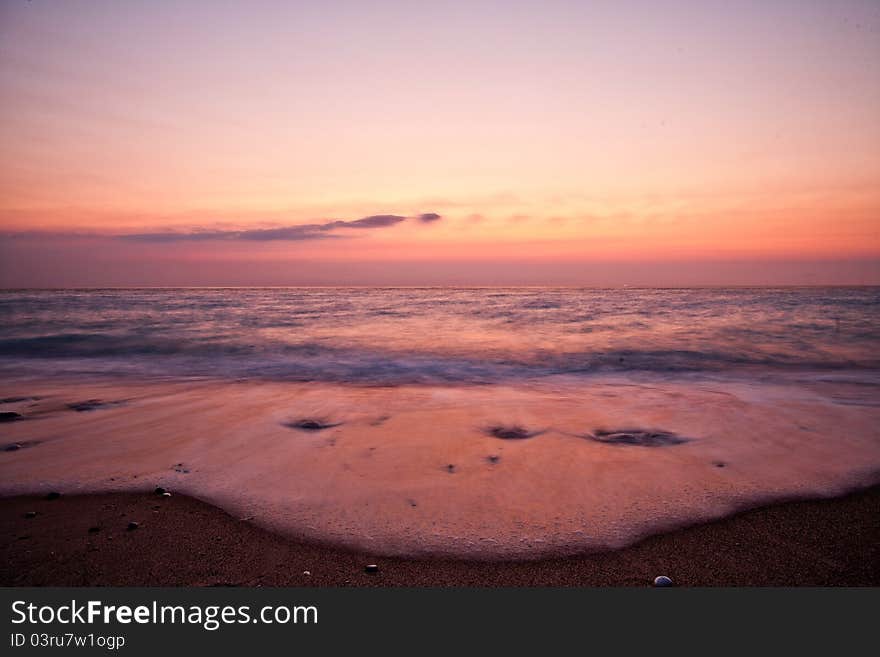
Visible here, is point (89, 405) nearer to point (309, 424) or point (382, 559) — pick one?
point (309, 424)

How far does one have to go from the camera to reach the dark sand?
2.64 metres

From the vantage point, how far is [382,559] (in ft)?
9.29

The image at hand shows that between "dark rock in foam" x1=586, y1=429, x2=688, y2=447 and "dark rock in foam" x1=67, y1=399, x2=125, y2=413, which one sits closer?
"dark rock in foam" x1=586, y1=429, x2=688, y2=447

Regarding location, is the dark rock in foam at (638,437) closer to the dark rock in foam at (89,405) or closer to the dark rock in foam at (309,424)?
→ the dark rock in foam at (309,424)

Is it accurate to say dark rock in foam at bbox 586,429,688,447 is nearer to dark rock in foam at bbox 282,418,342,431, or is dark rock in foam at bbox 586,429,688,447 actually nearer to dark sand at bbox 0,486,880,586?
dark sand at bbox 0,486,880,586

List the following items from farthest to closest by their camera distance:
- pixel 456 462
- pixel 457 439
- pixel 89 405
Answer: pixel 89 405, pixel 457 439, pixel 456 462

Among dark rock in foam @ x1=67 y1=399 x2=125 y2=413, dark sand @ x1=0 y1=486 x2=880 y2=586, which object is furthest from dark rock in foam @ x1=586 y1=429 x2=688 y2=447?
dark rock in foam @ x1=67 y1=399 x2=125 y2=413

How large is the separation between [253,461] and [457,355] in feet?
27.1

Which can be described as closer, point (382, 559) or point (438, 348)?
point (382, 559)

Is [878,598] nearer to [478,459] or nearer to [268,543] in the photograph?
[478,459]

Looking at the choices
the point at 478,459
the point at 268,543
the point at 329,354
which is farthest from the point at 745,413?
the point at 329,354

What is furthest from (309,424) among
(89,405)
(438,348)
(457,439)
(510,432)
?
(438,348)

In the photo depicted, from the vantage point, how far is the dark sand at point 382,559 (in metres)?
2.64

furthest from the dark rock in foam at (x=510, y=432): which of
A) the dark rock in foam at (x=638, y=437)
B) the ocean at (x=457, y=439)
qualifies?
the dark rock in foam at (x=638, y=437)
